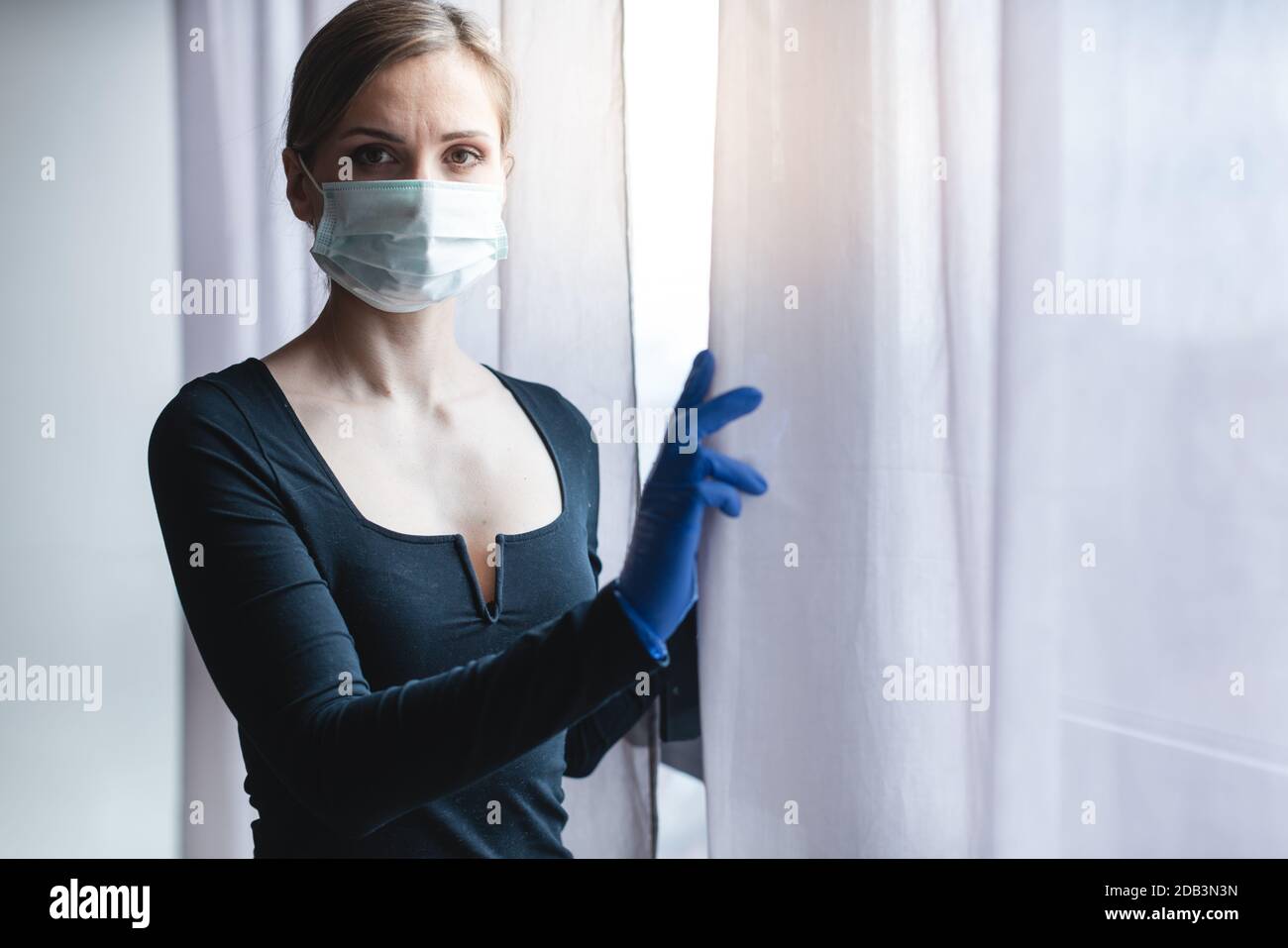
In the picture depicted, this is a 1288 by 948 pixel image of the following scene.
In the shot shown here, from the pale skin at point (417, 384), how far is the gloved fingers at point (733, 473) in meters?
0.20

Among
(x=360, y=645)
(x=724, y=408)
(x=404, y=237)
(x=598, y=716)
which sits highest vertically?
(x=404, y=237)

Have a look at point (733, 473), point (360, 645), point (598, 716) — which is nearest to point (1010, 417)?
point (733, 473)

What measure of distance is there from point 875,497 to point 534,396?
373 mm

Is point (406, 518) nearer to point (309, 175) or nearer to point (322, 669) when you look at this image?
point (322, 669)

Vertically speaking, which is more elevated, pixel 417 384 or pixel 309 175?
pixel 309 175

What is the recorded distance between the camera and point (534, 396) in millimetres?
981

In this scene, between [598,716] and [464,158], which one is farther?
[598,716]

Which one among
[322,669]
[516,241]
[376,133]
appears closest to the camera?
[322,669]

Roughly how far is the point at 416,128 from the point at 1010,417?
24.3 inches

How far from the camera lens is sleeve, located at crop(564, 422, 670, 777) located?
1.00 m

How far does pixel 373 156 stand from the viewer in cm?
84

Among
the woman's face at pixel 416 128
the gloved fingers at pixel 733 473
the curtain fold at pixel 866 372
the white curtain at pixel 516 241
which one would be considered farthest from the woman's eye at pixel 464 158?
the gloved fingers at pixel 733 473

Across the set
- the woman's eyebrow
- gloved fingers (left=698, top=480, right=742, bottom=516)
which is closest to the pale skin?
the woman's eyebrow

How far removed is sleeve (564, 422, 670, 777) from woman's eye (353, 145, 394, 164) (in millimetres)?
316
